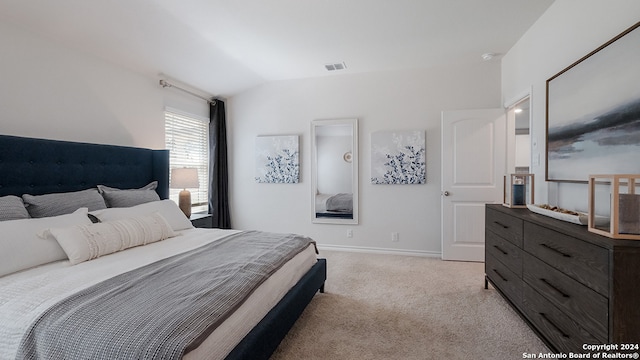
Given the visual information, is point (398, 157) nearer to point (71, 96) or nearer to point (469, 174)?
point (469, 174)

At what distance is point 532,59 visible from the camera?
2906 millimetres

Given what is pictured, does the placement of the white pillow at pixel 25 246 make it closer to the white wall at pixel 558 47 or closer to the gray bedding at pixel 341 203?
the gray bedding at pixel 341 203

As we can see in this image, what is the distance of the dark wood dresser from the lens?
1233 mm

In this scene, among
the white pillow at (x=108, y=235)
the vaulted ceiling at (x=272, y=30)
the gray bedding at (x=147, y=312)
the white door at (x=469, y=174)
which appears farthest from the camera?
the white door at (x=469, y=174)

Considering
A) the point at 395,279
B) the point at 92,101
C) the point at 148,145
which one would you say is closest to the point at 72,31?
the point at 92,101

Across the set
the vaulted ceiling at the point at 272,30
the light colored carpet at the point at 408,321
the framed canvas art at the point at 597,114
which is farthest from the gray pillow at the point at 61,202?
the framed canvas art at the point at 597,114

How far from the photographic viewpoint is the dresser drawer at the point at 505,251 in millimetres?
2162

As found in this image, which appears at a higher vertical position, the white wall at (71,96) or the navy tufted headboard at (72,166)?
the white wall at (71,96)

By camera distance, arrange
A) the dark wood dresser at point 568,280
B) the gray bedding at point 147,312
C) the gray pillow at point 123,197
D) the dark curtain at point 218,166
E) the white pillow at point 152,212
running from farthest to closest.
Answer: the dark curtain at point 218,166, the gray pillow at point 123,197, the white pillow at point 152,212, the dark wood dresser at point 568,280, the gray bedding at point 147,312

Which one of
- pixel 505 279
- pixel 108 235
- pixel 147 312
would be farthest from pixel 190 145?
pixel 505 279

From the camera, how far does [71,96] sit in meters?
2.71

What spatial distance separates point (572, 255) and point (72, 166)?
364cm

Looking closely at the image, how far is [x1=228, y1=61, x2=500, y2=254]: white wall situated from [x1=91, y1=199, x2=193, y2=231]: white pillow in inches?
73.8

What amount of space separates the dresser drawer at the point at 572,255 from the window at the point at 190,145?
3878 mm
